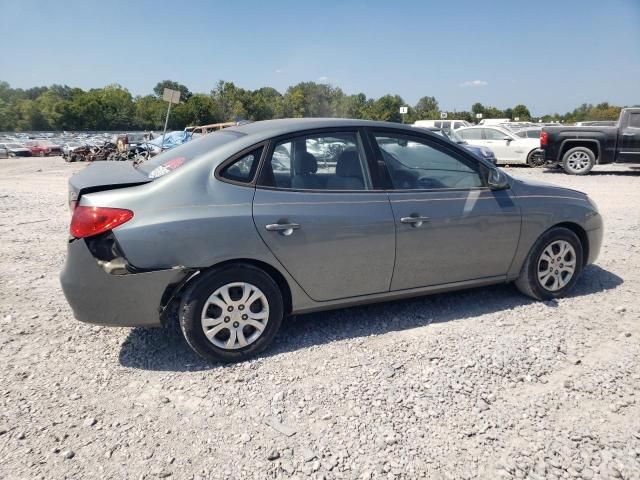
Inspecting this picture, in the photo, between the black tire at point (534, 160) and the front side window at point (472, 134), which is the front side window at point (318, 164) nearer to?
the front side window at point (472, 134)

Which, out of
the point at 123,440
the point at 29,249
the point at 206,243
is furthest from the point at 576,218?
the point at 29,249

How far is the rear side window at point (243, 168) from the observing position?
10.2ft

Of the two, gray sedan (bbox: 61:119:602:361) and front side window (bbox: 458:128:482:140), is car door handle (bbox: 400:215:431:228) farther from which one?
front side window (bbox: 458:128:482:140)

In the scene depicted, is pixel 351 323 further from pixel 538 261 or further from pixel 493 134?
pixel 493 134

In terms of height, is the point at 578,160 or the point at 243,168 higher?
the point at 243,168

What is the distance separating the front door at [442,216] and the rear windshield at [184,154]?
1151 mm

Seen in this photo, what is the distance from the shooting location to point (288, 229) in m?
3.13

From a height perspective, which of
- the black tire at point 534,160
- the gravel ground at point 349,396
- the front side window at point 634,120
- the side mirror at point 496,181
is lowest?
the gravel ground at point 349,396

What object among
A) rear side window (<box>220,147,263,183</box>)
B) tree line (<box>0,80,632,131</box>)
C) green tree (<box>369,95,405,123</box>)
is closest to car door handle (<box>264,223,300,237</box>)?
rear side window (<box>220,147,263,183</box>)

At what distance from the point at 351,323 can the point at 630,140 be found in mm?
13307

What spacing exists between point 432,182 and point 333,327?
4.59ft

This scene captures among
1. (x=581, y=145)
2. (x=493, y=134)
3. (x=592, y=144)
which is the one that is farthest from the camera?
(x=493, y=134)

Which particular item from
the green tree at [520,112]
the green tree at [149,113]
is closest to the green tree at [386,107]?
the green tree at [520,112]

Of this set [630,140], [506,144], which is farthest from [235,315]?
[506,144]
